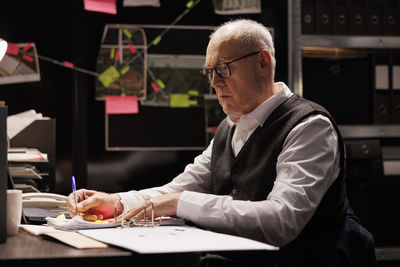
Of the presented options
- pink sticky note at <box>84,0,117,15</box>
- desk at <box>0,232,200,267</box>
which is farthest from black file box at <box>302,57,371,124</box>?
desk at <box>0,232,200,267</box>

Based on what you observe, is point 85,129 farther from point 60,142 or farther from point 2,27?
point 2,27

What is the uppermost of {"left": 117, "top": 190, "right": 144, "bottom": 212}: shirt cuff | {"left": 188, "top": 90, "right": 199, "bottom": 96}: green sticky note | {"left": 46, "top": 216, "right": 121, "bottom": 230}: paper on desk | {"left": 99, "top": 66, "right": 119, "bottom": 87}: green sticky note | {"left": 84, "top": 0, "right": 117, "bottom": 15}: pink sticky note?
{"left": 84, "top": 0, "right": 117, "bottom": 15}: pink sticky note

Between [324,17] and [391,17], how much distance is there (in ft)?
1.23

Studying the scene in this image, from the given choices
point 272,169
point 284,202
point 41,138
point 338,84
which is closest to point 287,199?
point 284,202

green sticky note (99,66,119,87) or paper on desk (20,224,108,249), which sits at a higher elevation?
green sticky note (99,66,119,87)

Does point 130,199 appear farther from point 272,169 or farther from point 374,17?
point 374,17

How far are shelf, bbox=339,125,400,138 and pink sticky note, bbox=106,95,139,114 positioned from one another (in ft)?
3.63

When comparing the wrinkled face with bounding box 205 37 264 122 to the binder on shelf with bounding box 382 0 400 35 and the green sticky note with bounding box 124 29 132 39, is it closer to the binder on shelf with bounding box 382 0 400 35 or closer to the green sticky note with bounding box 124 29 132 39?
the green sticky note with bounding box 124 29 132 39

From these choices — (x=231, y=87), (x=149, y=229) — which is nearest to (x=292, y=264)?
(x=149, y=229)

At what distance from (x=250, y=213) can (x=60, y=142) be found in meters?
1.96

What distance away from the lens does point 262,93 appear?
1.80 m

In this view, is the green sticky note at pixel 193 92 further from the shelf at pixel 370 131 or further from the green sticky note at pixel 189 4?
the shelf at pixel 370 131

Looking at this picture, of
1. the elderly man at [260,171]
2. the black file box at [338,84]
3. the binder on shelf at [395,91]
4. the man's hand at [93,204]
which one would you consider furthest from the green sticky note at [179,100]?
the man's hand at [93,204]

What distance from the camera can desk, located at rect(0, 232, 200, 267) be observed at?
95 centimetres
